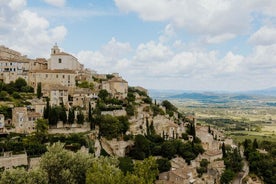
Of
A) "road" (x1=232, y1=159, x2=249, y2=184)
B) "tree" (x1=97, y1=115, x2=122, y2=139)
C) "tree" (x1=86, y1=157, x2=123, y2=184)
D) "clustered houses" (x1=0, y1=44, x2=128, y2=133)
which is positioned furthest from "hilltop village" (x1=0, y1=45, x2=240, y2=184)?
"tree" (x1=86, y1=157, x2=123, y2=184)

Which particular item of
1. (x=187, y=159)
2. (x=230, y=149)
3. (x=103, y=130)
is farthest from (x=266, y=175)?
(x=103, y=130)

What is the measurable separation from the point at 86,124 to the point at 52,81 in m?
16.0

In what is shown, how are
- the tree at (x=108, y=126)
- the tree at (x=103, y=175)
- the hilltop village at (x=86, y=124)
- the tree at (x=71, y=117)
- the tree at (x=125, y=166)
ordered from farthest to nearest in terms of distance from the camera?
the tree at (x=108, y=126), the tree at (x=71, y=117), the hilltop village at (x=86, y=124), the tree at (x=125, y=166), the tree at (x=103, y=175)

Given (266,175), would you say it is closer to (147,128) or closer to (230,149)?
(230,149)

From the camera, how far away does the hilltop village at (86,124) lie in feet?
153

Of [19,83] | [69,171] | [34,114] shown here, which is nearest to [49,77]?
[19,83]

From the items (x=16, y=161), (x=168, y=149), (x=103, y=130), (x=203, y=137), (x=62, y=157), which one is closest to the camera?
(x=62, y=157)

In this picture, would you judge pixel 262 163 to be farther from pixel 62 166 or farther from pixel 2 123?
pixel 2 123

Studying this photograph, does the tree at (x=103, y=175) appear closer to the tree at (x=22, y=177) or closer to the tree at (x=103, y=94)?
the tree at (x=22, y=177)

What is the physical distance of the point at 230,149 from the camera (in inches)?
2788

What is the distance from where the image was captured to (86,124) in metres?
53.0

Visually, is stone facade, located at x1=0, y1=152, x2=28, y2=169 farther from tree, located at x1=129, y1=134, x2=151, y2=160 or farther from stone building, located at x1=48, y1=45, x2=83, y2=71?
stone building, located at x1=48, y1=45, x2=83, y2=71

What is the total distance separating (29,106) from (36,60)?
70.0ft

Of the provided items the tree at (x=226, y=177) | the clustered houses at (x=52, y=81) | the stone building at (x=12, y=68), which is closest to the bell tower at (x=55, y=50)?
the clustered houses at (x=52, y=81)
